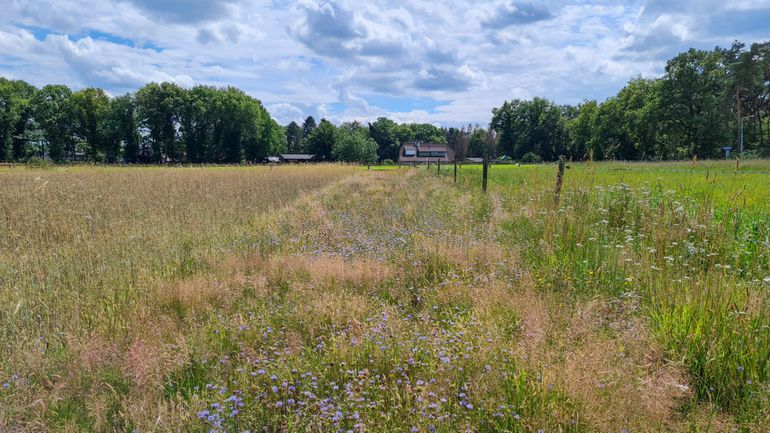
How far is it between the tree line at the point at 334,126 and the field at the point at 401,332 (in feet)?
187

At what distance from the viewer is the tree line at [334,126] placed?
5416 centimetres

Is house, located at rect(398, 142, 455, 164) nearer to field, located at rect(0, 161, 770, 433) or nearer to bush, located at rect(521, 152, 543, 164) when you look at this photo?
bush, located at rect(521, 152, 543, 164)

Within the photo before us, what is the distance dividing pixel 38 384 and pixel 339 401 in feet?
7.74

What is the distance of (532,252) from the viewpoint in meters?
5.91

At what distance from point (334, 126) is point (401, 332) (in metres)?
108

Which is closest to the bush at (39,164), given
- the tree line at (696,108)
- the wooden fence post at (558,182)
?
Result: the wooden fence post at (558,182)

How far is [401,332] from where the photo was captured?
3615 millimetres

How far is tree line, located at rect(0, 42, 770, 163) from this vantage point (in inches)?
2132

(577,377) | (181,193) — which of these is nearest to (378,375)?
(577,377)

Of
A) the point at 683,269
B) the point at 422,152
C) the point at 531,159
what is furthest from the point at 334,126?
the point at 683,269

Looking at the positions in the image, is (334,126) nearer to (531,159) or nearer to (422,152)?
(422,152)

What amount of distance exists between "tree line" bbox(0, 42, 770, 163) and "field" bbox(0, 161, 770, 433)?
57057 mm

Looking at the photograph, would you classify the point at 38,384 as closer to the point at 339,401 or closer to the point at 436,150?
the point at 339,401

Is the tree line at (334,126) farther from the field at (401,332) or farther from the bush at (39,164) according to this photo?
the field at (401,332)
